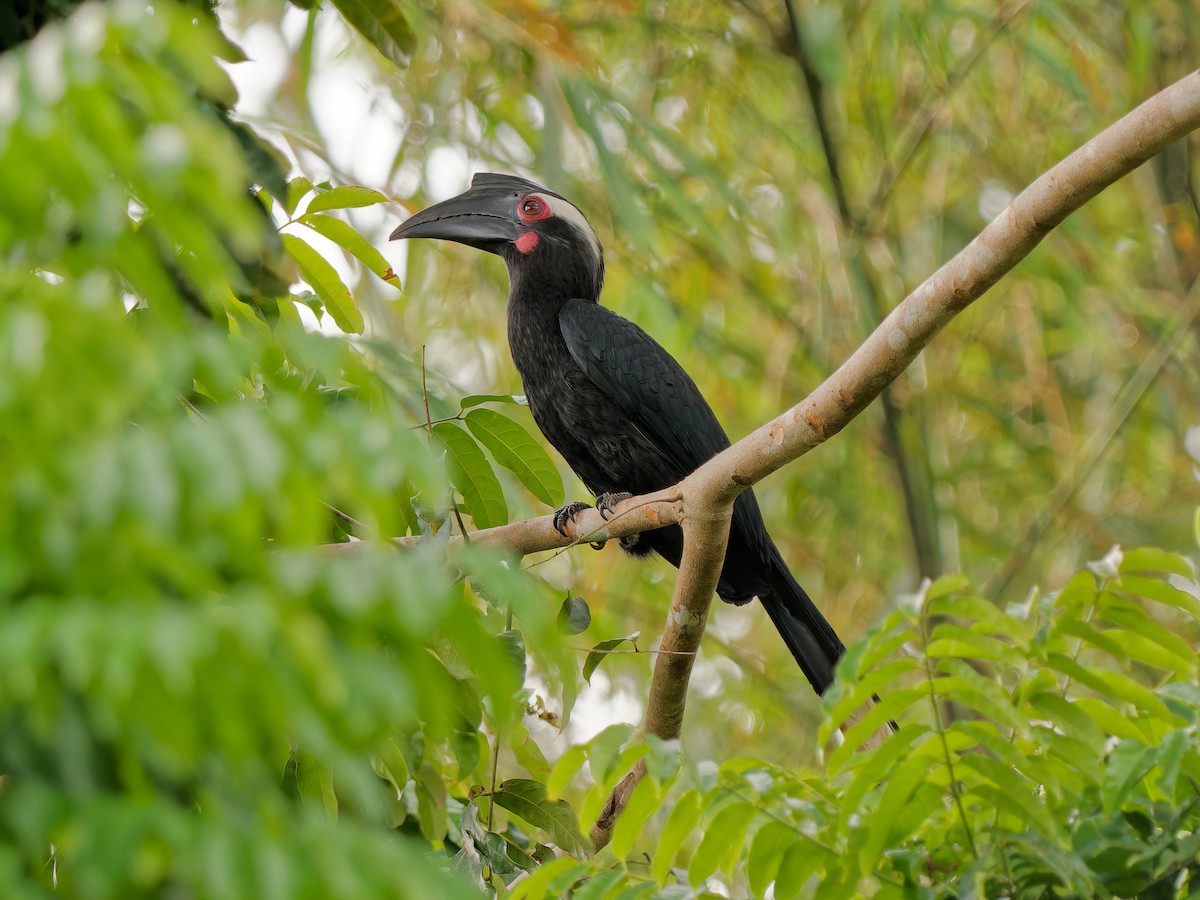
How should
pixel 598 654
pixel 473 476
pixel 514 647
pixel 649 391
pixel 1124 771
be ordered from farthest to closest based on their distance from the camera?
pixel 649 391, pixel 473 476, pixel 598 654, pixel 514 647, pixel 1124 771

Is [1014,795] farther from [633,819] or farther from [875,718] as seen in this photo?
[633,819]

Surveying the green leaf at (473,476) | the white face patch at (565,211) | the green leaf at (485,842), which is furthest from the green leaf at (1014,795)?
the white face patch at (565,211)

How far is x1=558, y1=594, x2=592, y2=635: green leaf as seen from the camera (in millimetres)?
1959

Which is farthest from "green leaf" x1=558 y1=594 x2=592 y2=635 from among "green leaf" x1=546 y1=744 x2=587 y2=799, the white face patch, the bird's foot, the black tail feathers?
the white face patch

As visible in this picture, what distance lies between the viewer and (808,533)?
5613 millimetres

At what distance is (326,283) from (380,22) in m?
0.40

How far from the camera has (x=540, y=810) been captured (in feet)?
6.11

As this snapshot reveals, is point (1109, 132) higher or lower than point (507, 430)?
higher

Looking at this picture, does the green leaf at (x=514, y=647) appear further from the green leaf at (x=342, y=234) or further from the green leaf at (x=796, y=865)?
the green leaf at (x=342, y=234)

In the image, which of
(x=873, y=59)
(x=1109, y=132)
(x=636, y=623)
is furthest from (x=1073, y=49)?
(x=1109, y=132)

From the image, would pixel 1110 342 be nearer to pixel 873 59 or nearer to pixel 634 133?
pixel 873 59

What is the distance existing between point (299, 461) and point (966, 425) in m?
5.79

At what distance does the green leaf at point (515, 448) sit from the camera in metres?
2.08

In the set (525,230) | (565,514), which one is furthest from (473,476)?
(525,230)
